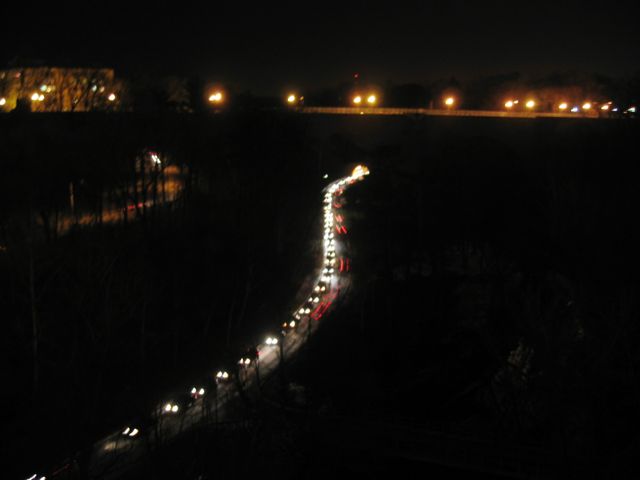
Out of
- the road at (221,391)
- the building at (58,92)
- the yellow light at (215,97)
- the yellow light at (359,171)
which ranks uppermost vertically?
the yellow light at (215,97)

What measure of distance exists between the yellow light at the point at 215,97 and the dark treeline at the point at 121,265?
300 centimetres

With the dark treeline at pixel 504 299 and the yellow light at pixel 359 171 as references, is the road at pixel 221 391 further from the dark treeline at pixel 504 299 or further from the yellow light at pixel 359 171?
the yellow light at pixel 359 171

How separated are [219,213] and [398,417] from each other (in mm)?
6804

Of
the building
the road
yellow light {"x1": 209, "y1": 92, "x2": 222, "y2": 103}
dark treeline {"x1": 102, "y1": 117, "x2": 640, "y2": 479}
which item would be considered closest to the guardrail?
dark treeline {"x1": 102, "y1": 117, "x2": 640, "y2": 479}

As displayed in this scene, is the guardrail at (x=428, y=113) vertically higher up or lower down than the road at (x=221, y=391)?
higher up

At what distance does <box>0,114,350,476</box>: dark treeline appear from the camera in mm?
6789

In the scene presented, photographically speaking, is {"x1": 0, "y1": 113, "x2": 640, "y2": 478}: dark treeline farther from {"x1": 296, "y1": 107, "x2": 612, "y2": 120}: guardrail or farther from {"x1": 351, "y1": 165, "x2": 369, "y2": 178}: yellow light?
{"x1": 351, "y1": 165, "x2": 369, "y2": 178}: yellow light

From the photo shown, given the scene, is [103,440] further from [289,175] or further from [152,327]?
[289,175]

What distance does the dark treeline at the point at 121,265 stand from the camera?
6.79m

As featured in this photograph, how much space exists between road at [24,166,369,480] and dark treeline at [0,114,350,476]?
27 centimetres

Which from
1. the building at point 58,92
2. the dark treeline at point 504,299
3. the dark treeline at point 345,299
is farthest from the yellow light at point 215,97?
the building at point 58,92

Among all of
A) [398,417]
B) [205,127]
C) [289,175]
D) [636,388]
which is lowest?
[398,417]

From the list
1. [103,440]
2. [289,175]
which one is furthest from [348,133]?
[103,440]

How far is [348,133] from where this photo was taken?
20.4 metres
